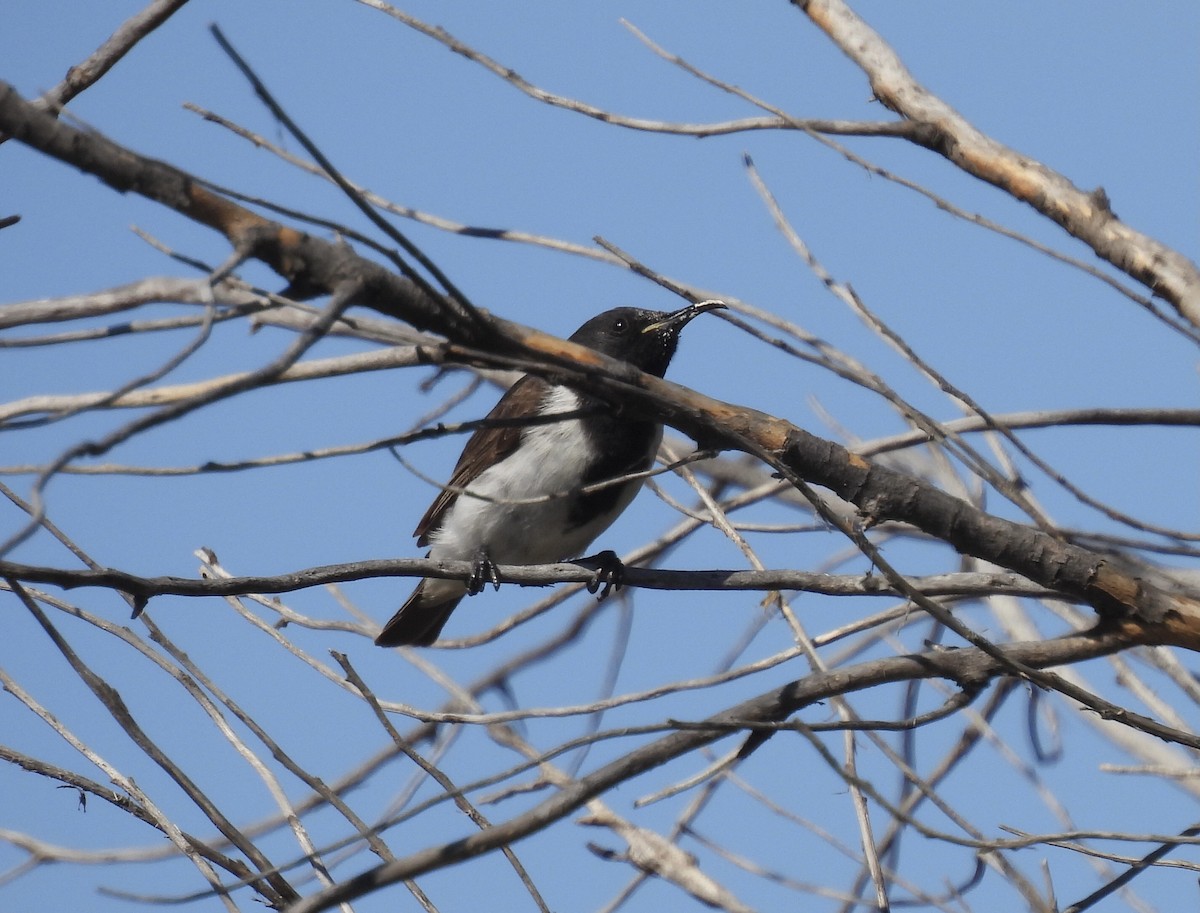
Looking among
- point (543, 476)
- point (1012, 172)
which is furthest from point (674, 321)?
point (1012, 172)

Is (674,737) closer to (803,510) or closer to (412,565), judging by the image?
(412,565)

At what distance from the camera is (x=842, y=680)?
2494mm

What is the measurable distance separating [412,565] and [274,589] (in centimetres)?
33

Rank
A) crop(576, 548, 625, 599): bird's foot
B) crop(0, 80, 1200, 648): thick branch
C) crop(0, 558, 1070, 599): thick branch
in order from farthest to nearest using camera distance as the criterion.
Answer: crop(576, 548, 625, 599): bird's foot → crop(0, 558, 1070, 599): thick branch → crop(0, 80, 1200, 648): thick branch

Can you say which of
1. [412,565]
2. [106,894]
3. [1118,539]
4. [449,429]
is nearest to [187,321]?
[449,429]

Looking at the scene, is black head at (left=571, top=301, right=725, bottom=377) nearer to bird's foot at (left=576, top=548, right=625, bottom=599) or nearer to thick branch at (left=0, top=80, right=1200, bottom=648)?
bird's foot at (left=576, top=548, right=625, bottom=599)

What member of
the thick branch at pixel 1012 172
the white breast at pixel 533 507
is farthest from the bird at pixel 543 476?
the thick branch at pixel 1012 172

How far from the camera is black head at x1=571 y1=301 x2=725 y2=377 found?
593 centimetres

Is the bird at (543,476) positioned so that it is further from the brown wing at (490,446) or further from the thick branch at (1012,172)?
the thick branch at (1012,172)

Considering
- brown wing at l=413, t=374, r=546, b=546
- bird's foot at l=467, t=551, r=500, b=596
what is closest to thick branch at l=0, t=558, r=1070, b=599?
bird's foot at l=467, t=551, r=500, b=596

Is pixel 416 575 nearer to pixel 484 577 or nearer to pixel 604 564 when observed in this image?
pixel 484 577

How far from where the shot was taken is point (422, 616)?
6160 mm

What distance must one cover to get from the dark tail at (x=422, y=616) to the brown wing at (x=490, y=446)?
0.23 meters

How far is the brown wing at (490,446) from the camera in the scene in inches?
211
